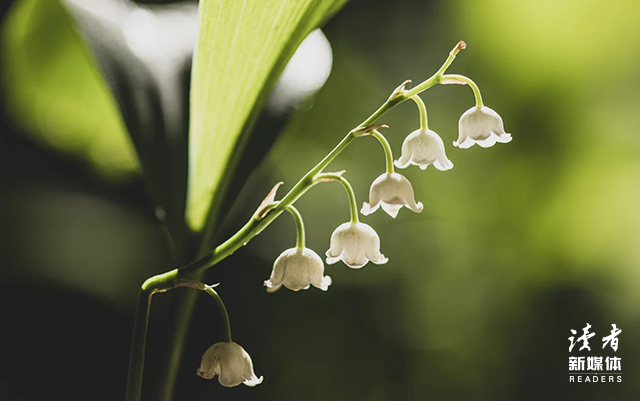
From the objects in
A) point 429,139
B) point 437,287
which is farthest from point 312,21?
point 437,287

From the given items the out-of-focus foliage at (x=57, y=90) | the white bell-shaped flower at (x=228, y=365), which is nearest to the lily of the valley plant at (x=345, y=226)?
the white bell-shaped flower at (x=228, y=365)

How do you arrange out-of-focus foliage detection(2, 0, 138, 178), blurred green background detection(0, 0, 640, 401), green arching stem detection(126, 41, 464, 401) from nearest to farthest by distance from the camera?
1. green arching stem detection(126, 41, 464, 401)
2. out-of-focus foliage detection(2, 0, 138, 178)
3. blurred green background detection(0, 0, 640, 401)

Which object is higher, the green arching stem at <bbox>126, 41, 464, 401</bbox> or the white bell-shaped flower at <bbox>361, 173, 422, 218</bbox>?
the white bell-shaped flower at <bbox>361, 173, 422, 218</bbox>

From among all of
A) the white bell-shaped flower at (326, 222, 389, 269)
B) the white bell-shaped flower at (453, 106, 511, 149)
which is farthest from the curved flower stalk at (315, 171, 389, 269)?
the white bell-shaped flower at (453, 106, 511, 149)

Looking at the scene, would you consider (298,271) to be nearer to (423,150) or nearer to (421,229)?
(423,150)

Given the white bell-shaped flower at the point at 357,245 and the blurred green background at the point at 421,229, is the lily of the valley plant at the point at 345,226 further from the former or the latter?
the blurred green background at the point at 421,229

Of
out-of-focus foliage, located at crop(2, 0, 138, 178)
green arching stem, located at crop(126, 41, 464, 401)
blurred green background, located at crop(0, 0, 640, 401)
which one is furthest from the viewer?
blurred green background, located at crop(0, 0, 640, 401)

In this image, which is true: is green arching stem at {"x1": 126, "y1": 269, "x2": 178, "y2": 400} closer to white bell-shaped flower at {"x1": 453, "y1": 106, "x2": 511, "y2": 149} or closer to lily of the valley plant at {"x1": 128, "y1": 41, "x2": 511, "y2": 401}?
lily of the valley plant at {"x1": 128, "y1": 41, "x2": 511, "y2": 401}

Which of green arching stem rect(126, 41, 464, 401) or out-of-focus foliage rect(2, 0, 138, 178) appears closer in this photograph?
green arching stem rect(126, 41, 464, 401)
